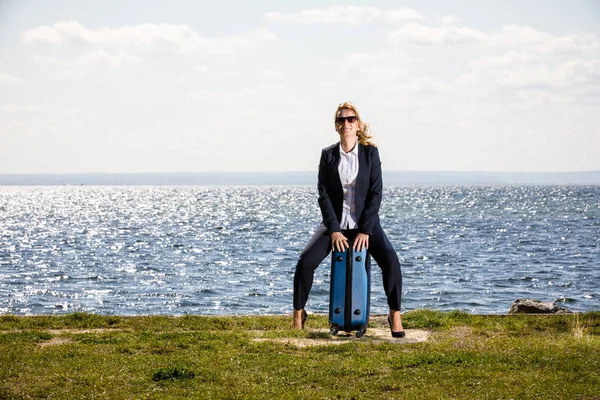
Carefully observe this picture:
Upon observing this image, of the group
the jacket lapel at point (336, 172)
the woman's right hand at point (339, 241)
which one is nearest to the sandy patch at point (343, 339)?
the woman's right hand at point (339, 241)

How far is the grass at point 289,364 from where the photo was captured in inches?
359

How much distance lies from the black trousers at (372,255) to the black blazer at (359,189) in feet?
0.55

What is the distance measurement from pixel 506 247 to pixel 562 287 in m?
21.4

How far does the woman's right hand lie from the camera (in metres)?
11.7

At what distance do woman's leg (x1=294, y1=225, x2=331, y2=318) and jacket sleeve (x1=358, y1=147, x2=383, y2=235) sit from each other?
0.58 m

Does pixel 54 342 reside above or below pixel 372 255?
below

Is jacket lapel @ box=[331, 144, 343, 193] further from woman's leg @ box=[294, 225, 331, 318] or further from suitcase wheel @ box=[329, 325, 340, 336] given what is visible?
suitcase wheel @ box=[329, 325, 340, 336]

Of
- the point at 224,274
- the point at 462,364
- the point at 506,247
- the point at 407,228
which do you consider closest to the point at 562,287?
the point at 224,274

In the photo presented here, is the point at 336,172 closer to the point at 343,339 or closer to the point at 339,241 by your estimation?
the point at 339,241

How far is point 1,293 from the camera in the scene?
35.5 meters

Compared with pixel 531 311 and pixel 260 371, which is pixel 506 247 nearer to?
pixel 531 311

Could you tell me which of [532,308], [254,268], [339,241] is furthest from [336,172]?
[254,268]

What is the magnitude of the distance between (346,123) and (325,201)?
47.4 inches

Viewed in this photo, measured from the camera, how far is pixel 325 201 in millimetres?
12055
